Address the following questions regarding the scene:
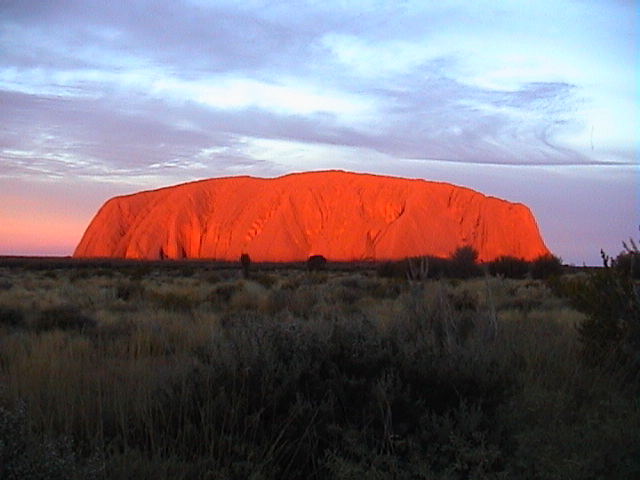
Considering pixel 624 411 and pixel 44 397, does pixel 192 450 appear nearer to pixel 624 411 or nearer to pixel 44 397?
pixel 44 397

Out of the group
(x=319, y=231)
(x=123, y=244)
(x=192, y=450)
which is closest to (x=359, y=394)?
(x=192, y=450)

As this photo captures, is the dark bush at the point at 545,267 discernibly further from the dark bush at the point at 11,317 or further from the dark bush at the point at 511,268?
the dark bush at the point at 11,317

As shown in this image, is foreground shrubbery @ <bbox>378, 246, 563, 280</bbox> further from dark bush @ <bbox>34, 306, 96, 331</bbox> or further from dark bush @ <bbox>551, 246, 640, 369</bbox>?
dark bush @ <bbox>551, 246, 640, 369</bbox>

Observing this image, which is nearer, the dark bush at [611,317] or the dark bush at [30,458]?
the dark bush at [30,458]

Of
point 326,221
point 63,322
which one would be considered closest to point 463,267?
point 63,322

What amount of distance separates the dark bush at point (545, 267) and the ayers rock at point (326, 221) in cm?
3926

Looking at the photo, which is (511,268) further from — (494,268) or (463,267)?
(463,267)

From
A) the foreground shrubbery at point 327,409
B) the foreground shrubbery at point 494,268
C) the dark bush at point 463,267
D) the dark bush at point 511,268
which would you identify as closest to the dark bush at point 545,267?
the foreground shrubbery at point 494,268

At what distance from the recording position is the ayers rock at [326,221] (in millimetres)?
88438

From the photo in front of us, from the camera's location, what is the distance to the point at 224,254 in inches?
3775

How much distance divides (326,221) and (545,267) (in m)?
51.2

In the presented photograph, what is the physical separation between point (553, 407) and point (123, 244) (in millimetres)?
104703

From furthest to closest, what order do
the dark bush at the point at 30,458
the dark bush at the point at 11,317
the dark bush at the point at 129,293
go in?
1. the dark bush at the point at 129,293
2. the dark bush at the point at 11,317
3. the dark bush at the point at 30,458

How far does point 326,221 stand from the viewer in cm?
9231
